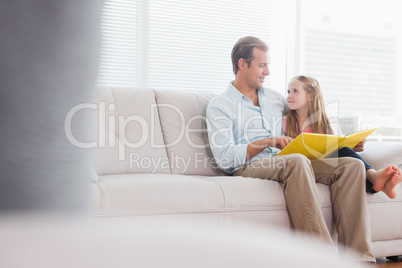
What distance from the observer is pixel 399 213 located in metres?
2.31

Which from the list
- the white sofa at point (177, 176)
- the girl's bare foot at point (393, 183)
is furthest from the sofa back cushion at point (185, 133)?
the girl's bare foot at point (393, 183)

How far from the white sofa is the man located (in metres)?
0.08

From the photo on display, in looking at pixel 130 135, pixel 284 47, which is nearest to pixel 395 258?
pixel 130 135

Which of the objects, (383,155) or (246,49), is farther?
(246,49)

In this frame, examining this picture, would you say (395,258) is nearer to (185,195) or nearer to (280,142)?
(280,142)

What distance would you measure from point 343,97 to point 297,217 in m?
2.57

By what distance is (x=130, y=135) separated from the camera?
243cm

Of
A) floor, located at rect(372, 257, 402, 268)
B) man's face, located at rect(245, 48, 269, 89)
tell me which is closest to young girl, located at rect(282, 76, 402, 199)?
man's face, located at rect(245, 48, 269, 89)

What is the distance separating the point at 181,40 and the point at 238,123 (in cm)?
136

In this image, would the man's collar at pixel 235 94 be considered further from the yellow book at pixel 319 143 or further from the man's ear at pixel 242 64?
the yellow book at pixel 319 143

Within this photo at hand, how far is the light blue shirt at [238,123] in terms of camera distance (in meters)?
2.36

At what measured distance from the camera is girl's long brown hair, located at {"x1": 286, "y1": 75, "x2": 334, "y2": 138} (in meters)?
2.61

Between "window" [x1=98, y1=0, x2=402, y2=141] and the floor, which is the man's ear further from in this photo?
the floor

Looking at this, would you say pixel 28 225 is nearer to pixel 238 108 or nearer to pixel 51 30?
pixel 51 30
